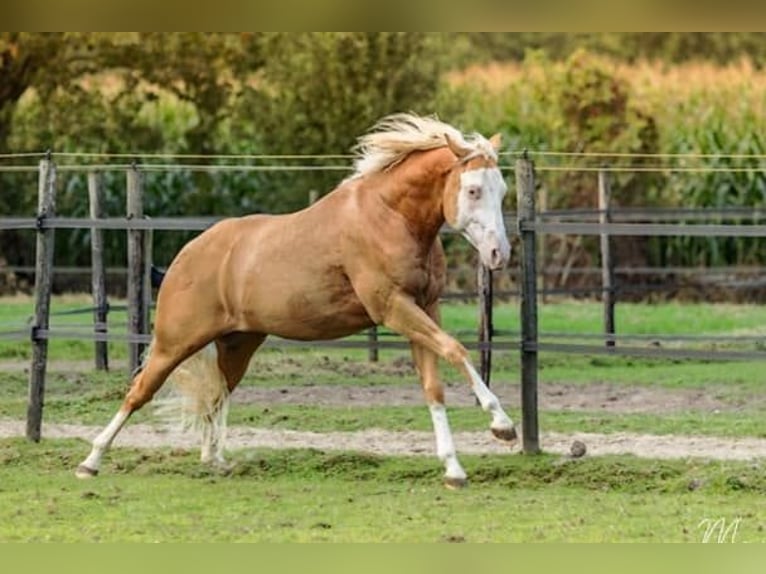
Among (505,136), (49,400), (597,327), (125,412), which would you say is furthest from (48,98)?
(125,412)

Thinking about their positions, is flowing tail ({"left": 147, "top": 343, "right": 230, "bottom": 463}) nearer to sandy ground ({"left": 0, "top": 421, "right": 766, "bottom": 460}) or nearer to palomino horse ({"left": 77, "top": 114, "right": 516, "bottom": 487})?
palomino horse ({"left": 77, "top": 114, "right": 516, "bottom": 487})

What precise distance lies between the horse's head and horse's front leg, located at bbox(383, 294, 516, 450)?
430 mm

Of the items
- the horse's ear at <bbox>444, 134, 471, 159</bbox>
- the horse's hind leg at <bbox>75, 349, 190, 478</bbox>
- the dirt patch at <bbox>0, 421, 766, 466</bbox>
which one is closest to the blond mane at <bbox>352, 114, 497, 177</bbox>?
the horse's ear at <bbox>444, 134, 471, 159</bbox>

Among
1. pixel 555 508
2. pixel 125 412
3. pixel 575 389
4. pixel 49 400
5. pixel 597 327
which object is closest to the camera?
pixel 555 508

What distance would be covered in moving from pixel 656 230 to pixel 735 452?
130 centimetres

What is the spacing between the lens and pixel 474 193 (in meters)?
9.01

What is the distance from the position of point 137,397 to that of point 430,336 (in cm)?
174

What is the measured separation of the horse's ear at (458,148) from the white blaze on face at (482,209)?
101 mm

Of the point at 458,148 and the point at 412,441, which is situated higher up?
the point at 458,148

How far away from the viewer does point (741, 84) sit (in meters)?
24.4

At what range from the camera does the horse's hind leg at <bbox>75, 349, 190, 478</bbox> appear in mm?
9695

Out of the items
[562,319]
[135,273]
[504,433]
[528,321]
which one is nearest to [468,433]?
[528,321]

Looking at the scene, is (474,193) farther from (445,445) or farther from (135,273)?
(135,273)

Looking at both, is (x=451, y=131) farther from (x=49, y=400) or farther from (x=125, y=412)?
(x=49, y=400)
